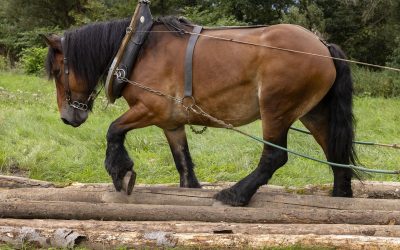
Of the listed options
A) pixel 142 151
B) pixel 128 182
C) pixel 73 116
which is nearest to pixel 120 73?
pixel 73 116

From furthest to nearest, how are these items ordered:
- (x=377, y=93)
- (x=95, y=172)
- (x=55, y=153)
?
(x=377, y=93) → (x=55, y=153) → (x=95, y=172)

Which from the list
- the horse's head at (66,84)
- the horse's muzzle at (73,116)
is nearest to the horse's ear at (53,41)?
the horse's head at (66,84)

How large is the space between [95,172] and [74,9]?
59.9ft

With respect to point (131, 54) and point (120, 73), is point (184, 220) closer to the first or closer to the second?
point (120, 73)

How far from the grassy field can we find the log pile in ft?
6.40

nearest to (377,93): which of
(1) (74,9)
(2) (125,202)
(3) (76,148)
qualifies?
(3) (76,148)

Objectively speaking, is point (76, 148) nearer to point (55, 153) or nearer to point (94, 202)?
point (55, 153)

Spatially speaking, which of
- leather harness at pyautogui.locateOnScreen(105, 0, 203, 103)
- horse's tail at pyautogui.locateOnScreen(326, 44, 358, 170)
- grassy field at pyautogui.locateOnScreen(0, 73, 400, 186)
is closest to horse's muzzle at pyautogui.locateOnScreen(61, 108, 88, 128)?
leather harness at pyautogui.locateOnScreen(105, 0, 203, 103)

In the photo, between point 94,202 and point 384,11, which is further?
point 384,11

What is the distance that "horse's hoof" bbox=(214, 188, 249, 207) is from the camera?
4.59 m

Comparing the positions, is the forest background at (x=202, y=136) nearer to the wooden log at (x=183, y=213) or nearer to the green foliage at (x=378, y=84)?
the green foliage at (x=378, y=84)

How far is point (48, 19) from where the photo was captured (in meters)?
24.6

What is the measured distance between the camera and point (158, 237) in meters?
3.92

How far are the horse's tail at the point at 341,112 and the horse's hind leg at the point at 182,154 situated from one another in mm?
1365
